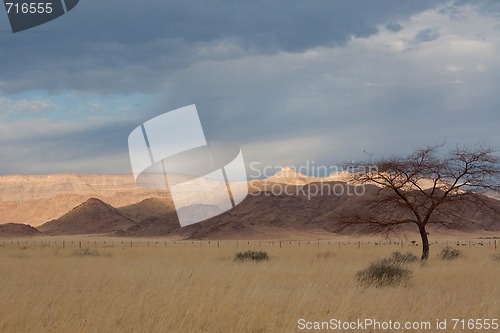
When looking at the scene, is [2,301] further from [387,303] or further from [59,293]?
[387,303]

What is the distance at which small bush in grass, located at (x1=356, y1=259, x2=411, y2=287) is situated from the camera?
1630 centimetres

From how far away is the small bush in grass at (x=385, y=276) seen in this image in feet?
53.5

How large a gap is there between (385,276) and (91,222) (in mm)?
126230

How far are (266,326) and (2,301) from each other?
207 inches

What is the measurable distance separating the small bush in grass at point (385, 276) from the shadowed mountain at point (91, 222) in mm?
115942

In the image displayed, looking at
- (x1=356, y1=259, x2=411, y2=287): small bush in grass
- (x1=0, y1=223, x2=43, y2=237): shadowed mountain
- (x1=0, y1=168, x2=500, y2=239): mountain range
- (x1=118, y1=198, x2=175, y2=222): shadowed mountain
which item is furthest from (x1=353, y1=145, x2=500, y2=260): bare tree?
(x1=118, y1=198, x2=175, y2=222): shadowed mountain

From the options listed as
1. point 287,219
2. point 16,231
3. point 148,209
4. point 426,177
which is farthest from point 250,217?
point 426,177

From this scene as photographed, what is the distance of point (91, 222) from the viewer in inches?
5315

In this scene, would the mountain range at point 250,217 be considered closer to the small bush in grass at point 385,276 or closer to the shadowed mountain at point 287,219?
the shadowed mountain at point 287,219

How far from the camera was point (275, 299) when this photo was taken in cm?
1102

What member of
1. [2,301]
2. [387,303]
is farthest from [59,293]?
[387,303]

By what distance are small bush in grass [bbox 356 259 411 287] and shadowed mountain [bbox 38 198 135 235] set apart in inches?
4565

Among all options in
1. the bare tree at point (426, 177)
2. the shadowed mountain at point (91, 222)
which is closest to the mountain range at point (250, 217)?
the shadowed mountain at point (91, 222)

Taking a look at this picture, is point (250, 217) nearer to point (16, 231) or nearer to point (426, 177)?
point (16, 231)
